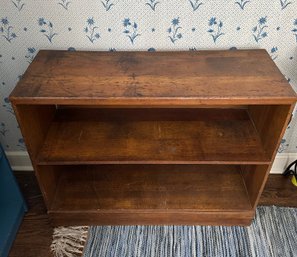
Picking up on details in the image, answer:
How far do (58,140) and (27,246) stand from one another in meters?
0.52

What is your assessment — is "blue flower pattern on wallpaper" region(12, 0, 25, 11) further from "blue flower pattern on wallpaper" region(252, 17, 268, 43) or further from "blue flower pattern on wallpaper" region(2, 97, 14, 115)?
"blue flower pattern on wallpaper" region(252, 17, 268, 43)

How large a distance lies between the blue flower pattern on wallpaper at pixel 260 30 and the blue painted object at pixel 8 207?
45.2 inches

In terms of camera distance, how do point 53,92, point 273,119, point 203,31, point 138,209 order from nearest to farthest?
point 53,92 < point 273,119 < point 203,31 < point 138,209

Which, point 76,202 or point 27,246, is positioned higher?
point 76,202

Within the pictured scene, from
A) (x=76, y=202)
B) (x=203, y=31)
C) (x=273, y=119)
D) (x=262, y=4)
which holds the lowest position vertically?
(x=76, y=202)

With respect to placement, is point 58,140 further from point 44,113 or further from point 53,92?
point 53,92

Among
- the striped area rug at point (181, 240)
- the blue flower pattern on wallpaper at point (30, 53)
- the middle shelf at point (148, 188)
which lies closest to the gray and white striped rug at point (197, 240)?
the striped area rug at point (181, 240)

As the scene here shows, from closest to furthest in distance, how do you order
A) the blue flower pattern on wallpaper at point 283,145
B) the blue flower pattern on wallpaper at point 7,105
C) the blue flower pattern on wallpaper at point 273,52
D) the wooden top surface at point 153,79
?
the wooden top surface at point 153,79, the blue flower pattern on wallpaper at point 273,52, the blue flower pattern on wallpaper at point 7,105, the blue flower pattern on wallpaper at point 283,145

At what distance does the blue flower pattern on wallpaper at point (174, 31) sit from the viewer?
120 cm

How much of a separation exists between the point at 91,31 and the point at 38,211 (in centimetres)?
89

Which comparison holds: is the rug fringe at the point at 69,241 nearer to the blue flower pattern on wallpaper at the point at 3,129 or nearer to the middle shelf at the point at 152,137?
the middle shelf at the point at 152,137

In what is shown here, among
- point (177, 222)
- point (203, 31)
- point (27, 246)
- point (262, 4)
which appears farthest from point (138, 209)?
point (262, 4)

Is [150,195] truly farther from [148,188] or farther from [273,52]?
[273,52]

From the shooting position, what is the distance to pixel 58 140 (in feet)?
3.99
